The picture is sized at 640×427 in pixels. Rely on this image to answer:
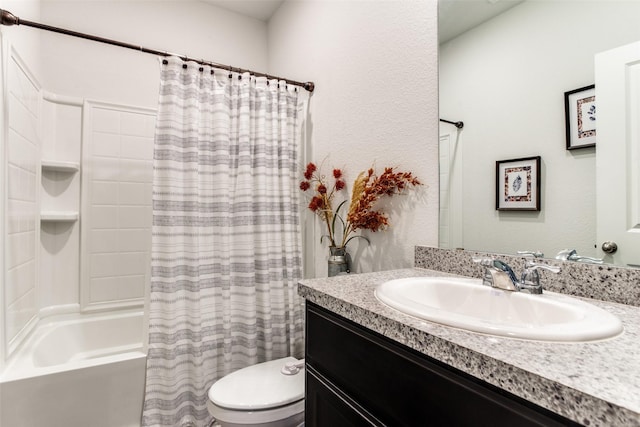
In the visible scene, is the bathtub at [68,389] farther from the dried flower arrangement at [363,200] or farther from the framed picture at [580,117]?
the framed picture at [580,117]

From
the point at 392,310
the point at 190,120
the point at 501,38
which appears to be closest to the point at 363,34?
the point at 501,38

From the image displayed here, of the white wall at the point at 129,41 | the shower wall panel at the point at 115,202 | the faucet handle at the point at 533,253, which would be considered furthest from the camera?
the shower wall panel at the point at 115,202

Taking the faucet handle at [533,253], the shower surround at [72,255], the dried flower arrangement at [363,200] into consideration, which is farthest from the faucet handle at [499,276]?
the shower surround at [72,255]

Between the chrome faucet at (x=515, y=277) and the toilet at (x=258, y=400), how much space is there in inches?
34.9

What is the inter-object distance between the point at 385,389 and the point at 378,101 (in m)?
1.27

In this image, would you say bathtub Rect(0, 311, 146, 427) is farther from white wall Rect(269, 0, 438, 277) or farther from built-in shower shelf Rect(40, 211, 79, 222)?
white wall Rect(269, 0, 438, 277)

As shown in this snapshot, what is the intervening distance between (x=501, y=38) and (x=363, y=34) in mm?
762

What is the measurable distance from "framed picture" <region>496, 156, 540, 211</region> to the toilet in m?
1.06

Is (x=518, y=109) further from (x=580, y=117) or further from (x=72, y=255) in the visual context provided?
(x=72, y=255)

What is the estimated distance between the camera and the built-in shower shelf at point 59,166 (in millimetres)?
2064

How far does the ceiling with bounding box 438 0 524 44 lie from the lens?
1.11m

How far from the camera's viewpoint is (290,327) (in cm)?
191

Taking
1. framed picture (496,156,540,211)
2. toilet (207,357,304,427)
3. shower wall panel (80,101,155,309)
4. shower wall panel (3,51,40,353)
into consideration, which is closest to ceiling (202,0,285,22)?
shower wall panel (80,101,155,309)

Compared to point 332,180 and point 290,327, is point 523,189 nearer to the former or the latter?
point 332,180
